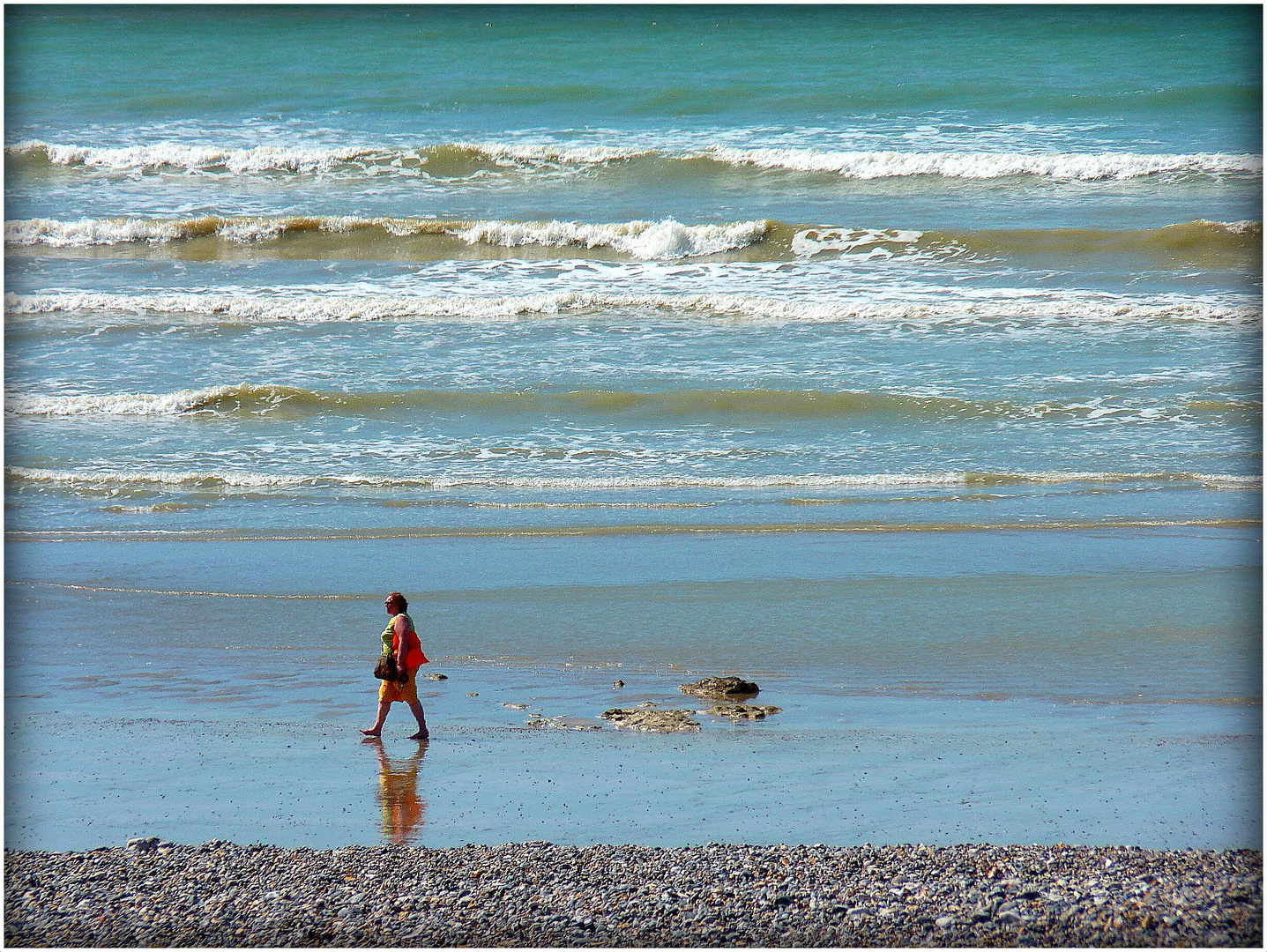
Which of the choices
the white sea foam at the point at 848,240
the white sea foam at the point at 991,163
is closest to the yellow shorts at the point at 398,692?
the white sea foam at the point at 848,240

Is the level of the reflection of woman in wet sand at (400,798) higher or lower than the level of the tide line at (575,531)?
higher

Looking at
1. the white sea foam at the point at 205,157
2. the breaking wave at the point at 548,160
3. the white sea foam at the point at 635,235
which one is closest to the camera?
the white sea foam at the point at 635,235

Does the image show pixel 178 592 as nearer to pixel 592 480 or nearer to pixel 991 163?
pixel 592 480

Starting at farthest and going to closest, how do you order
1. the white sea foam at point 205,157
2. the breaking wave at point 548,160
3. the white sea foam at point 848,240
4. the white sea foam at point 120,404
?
the white sea foam at point 205,157 < the breaking wave at point 548,160 < the white sea foam at point 848,240 < the white sea foam at point 120,404

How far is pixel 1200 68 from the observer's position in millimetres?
29516

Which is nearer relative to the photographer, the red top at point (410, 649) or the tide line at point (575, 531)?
the red top at point (410, 649)

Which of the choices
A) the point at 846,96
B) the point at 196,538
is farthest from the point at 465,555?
the point at 846,96

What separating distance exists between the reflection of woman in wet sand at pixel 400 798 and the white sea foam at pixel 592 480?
236 inches

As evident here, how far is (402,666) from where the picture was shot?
6.18m

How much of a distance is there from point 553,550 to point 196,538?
339 cm

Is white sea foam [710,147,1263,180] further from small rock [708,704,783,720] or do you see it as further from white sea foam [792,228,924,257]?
small rock [708,704,783,720]

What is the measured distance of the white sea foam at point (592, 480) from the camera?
11344mm

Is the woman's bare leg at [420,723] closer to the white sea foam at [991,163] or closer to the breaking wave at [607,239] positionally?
the breaking wave at [607,239]

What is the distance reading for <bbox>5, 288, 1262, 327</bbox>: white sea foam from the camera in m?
17.2
